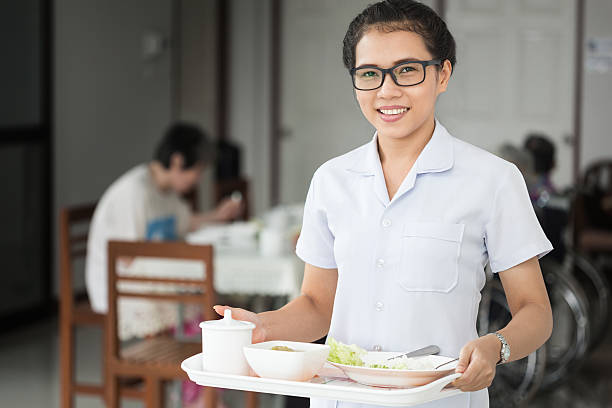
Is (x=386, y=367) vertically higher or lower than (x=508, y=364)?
higher

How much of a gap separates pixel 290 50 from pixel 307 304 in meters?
4.53

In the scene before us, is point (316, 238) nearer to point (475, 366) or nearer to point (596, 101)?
point (475, 366)

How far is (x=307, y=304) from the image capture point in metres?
1.47

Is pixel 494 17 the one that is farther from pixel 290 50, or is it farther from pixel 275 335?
pixel 275 335

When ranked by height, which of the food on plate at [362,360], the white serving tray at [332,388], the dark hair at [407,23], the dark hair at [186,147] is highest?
the dark hair at [407,23]

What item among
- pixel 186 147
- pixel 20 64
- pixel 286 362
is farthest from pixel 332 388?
pixel 20 64

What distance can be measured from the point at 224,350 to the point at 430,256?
1.05 ft

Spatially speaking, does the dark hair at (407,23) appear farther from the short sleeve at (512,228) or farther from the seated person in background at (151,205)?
the seated person in background at (151,205)

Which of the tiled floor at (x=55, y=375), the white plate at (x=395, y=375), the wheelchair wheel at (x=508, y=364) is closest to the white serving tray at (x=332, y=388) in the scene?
the white plate at (x=395, y=375)

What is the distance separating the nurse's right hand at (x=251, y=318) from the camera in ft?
4.37

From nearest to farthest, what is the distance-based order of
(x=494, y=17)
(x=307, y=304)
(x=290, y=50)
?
(x=307, y=304) < (x=494, y=17) < (x=290, y=50)

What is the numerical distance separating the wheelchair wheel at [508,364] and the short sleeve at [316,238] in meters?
2.12

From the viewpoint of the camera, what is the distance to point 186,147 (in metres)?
3.96

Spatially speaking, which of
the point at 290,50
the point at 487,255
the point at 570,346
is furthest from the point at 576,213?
the point at 487,255
